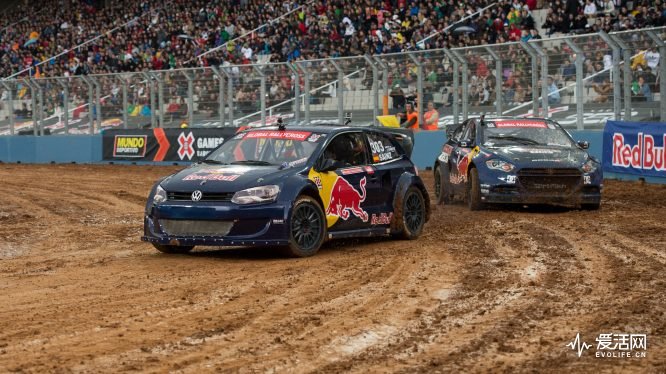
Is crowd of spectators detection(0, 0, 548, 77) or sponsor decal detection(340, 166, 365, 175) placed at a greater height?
crowd of spectators detection(0, 0, 548, 77)

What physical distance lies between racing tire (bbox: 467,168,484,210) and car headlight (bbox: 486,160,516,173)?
0.79 ft

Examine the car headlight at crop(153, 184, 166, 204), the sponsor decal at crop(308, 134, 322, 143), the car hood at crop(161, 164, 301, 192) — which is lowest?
the car headlight at crop(153, 184, 166, 204)

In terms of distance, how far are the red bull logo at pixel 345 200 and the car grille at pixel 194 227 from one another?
48.4 inches

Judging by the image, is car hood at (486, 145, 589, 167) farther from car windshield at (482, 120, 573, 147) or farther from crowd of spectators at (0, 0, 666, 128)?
crowd of spectators at (0, 0, 666, 128)

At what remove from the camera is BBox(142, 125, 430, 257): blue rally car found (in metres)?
10.9

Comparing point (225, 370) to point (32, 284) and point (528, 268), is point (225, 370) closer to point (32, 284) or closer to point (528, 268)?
point (32, 284)

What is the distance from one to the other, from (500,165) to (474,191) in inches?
22.0

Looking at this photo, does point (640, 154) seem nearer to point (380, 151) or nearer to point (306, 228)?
point (380, 151)

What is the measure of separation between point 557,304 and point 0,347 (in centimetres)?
380

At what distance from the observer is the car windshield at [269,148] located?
467 inches

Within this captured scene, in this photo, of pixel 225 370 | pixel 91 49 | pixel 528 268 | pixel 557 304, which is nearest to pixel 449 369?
pixel 225 370

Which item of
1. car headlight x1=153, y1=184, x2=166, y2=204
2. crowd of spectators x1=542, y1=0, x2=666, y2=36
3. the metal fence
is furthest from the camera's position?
crowd of spectators x1=542, y1=0, x2=666, y2=36

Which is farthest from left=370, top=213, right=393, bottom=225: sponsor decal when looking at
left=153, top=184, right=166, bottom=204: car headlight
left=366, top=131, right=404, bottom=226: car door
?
left=153, top=184, right=166, bottom=204: car headlight

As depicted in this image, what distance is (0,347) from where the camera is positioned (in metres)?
6.64
